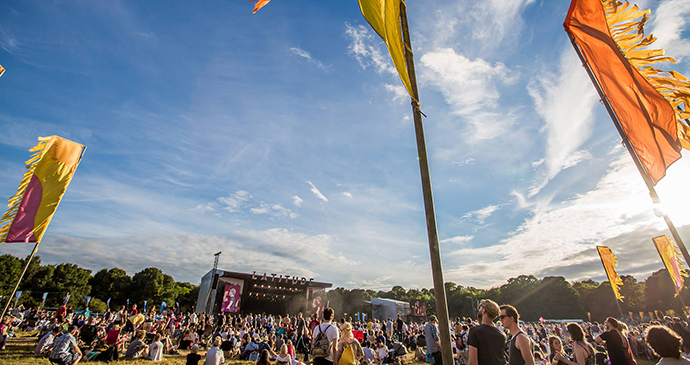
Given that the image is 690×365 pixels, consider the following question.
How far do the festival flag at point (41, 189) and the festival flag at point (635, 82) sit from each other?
12704mm

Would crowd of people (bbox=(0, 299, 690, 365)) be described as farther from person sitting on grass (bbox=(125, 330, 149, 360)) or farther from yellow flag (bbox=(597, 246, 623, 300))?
yellow flag (bbox=(597, 246, 623, 300))

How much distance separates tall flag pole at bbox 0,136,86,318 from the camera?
7.29 m

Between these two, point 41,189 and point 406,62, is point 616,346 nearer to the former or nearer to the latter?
point 406,62

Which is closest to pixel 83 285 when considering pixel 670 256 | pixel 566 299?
pixel 670 256

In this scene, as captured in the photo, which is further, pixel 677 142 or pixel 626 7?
pixel 626 7

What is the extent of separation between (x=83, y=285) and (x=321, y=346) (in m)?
78.5

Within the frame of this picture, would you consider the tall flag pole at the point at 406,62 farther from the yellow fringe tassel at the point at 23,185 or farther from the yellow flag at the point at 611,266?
the yellow flag at the point at 611,266

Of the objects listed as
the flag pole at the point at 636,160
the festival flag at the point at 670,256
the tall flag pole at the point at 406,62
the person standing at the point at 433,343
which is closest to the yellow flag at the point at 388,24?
the tall flag pole at the point at 406,62

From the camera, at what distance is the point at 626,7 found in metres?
3.93

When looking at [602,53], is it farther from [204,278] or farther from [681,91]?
[204,278]

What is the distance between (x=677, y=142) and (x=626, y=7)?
2011mm

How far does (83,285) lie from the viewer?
58812 mm

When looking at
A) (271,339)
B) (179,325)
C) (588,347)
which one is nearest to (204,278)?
(179,325)

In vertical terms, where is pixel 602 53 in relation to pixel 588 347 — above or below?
above
